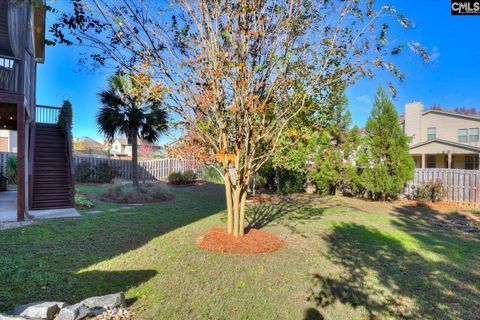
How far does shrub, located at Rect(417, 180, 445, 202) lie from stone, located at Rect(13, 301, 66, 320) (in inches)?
489

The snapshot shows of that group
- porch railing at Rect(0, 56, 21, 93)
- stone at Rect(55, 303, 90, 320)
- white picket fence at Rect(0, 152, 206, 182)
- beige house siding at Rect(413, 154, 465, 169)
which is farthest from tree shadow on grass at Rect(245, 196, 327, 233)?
beige house siding at Rect(413, 154, 465, 169)

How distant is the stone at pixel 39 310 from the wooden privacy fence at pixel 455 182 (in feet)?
41.7

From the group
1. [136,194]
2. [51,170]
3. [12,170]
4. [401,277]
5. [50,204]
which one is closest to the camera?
[401,277]

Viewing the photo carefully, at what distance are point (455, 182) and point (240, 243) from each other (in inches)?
413

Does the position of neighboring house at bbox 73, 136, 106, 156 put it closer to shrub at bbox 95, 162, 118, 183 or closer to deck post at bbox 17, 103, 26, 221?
shrub at bbox 95, 162, 118, 183

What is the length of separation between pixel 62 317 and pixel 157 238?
2.82 m

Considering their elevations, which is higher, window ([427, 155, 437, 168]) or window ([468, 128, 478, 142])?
window ([468, 128, 478, 142])

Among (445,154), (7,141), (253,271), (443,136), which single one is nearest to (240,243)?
(253,271)

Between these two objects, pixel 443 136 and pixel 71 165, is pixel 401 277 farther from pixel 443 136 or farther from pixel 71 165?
pixel 443 136

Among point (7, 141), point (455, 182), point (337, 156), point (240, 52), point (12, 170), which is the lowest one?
point (455, 182)

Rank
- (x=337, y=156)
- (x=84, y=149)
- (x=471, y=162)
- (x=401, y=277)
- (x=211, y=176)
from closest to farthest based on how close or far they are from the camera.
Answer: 1. (x=401, y=277)
2. (x=337, y=156)
3. (x=211, y=176)
4. (x=471, y=162)
5. (x=84, y=149)

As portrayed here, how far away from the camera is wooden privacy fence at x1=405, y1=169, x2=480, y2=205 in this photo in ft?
33.0

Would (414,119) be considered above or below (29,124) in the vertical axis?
above

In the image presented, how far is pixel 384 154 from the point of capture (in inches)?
423
